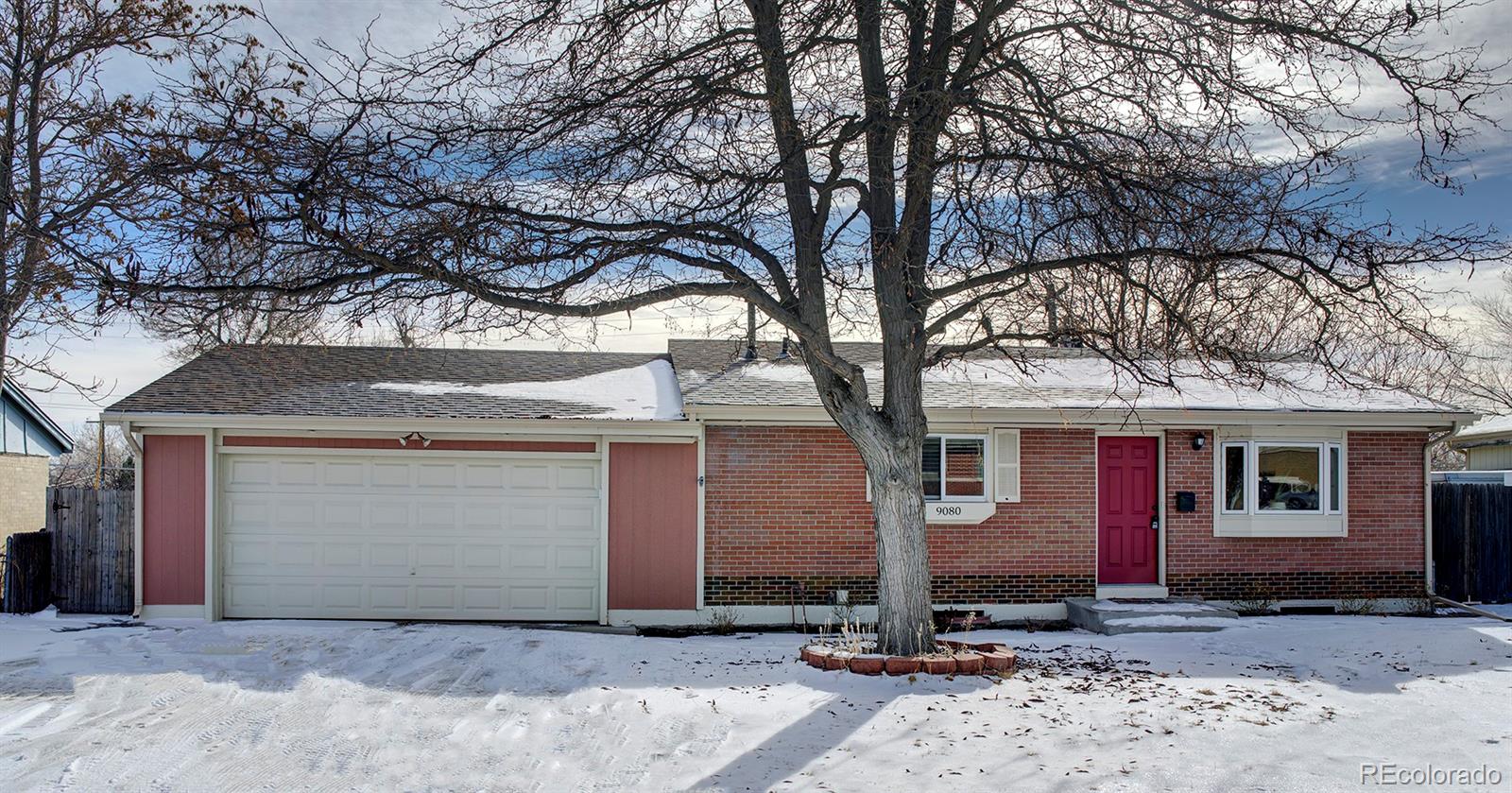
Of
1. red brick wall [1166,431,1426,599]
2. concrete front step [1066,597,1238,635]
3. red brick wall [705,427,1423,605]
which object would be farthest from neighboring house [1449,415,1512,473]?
concrete front step [1066,597,1238,635]

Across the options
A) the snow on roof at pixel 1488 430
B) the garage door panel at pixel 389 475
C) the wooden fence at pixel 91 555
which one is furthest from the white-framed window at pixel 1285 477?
the wooden fence at pixel 91 555

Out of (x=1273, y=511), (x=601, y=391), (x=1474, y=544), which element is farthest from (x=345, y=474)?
(x=1474, y=544)

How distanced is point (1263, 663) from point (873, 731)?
5014 millimetres

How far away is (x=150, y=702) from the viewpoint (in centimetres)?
823

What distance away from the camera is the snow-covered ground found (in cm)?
663

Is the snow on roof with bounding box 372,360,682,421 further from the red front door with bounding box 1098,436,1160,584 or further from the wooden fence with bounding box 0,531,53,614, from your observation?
the red front door with bounding box 1098,436,1160,584

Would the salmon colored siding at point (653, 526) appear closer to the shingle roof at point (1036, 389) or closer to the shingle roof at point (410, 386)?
the shingle roof at point (410, 386)

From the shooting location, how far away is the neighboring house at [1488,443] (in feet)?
77.7

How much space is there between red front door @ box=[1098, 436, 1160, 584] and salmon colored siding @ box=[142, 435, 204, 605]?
1131 centimetres

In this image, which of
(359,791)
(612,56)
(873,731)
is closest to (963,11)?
(612,56)

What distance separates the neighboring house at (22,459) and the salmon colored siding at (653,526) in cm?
1385

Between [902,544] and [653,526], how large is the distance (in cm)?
436

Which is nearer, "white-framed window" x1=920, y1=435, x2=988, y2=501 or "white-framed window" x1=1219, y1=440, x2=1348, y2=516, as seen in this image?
"white-framed window" x1=920, y1=435, x2=988, y2=501

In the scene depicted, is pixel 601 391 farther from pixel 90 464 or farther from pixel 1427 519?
pixel 90 464
